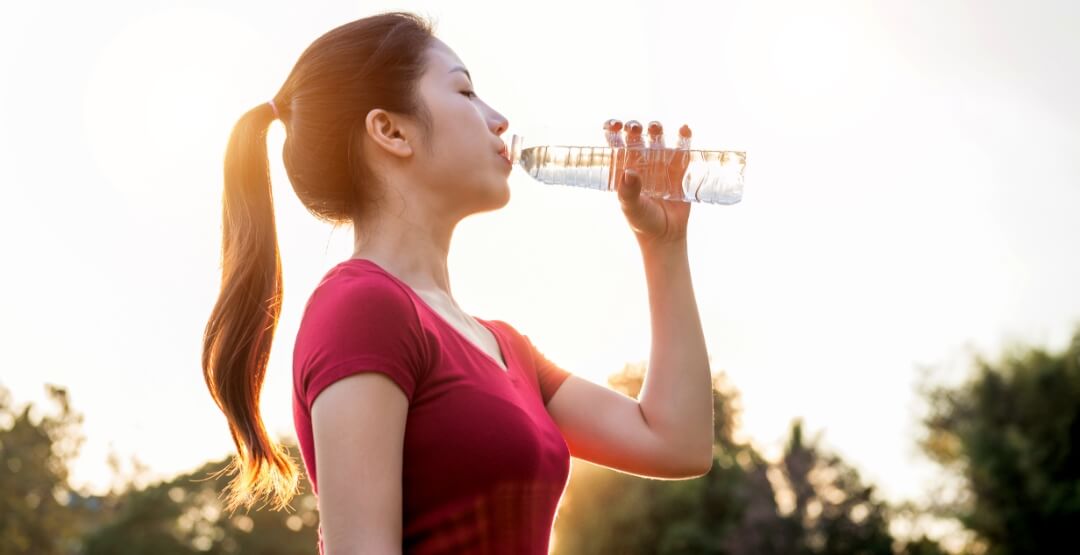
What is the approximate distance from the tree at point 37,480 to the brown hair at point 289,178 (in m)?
41.2

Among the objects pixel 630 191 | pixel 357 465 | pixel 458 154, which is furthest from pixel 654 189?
pixel 357 465

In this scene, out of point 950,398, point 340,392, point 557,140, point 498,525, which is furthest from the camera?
point 950,398

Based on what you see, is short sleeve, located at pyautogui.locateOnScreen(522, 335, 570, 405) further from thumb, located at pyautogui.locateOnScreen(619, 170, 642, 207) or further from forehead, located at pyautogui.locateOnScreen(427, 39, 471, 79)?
forehead, located at pyautogui.locateOnScreen(427, 39, 471, 79)

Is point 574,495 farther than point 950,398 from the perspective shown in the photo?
Yes

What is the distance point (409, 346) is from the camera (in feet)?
6.61

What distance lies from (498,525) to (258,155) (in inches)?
40.8

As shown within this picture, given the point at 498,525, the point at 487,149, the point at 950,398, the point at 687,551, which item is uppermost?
the point at 487,149

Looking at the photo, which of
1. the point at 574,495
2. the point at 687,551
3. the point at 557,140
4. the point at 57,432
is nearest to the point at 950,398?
the point at 687,551

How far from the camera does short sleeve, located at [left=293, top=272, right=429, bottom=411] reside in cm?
194

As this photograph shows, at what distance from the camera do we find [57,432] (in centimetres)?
4328

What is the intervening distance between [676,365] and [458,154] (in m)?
0.72

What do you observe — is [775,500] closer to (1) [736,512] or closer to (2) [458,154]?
(1) [736,512]

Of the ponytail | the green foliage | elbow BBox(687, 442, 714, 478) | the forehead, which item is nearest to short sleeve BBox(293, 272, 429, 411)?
the ponytail

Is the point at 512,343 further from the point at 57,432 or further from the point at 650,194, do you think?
the point at 57,432
